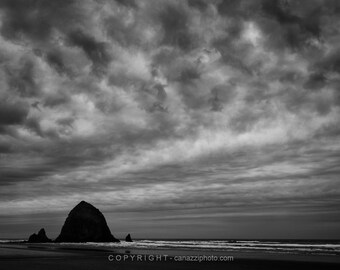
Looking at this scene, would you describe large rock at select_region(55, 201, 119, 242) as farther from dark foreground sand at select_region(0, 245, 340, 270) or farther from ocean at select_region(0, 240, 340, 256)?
dark foreground sand at select_region(0, 245, 340, 270)

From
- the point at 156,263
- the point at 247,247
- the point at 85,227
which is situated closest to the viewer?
the point at 156,263

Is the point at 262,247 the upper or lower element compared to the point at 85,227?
lower

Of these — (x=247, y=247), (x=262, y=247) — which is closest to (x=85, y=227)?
(x=247, y=247)

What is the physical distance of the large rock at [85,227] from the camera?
145m

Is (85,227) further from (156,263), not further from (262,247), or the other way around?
(156,263)

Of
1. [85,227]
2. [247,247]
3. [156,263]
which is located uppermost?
[85,227]

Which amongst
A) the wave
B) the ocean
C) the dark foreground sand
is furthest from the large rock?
the dark foreground sand

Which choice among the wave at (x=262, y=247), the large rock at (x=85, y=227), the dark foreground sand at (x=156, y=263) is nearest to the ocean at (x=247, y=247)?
the wave at (x=262, y=247)

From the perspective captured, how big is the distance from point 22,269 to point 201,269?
51.4 feet

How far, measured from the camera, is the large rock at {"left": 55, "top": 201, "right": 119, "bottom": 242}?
475 ft

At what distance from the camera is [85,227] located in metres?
147

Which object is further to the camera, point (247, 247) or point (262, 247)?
point (262, 247)

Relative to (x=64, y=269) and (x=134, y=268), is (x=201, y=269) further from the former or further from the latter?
(x=64, y=269)

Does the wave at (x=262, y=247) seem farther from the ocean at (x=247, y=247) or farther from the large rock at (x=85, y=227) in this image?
the large rock at (x=85, y=227)
